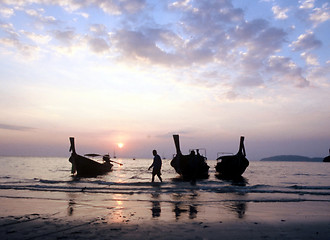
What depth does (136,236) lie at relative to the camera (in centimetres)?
565

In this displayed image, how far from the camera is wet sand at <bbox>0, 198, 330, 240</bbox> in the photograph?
5809 mm

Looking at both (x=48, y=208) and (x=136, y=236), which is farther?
(x=48, y=208)

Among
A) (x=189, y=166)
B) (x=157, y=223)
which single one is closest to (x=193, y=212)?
(x=157, y=223)

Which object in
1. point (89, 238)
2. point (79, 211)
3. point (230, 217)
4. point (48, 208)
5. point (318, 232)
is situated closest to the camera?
point (89, 238)

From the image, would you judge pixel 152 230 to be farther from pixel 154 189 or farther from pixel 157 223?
pixel 154 189

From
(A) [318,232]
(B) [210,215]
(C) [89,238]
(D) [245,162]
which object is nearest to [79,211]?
(C) [89,238]

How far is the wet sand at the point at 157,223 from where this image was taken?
5.81 metres

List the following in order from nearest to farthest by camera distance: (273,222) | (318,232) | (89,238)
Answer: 1. (89,238)
2. (318,232)
3. (273,222)

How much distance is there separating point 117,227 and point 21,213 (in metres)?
3.89

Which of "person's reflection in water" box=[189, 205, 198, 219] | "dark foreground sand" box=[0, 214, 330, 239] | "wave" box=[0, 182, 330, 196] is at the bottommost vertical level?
"wave" box=[0, 182, 330, 196]

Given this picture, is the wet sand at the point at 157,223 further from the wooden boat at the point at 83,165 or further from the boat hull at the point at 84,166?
the boat hull at the point at 84,166

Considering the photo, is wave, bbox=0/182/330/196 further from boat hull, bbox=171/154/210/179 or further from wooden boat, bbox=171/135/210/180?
boat hull, bbox=171/154/210/179

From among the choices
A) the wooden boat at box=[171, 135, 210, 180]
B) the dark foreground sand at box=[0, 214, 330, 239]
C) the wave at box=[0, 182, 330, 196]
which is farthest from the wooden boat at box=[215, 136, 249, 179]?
the dark foreground sand at box=[0, 214, 330, 239]

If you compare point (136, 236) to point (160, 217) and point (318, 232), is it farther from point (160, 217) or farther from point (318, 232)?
point (318, 232)
